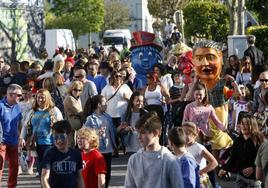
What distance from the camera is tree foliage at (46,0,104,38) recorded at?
66.5m

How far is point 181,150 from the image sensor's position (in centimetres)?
757

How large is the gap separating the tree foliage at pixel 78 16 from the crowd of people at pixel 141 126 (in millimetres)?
48698

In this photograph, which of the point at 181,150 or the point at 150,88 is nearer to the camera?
the point at 181,150

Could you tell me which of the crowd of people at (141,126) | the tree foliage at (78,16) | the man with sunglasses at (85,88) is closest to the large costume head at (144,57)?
the crowd of people at (141,126)

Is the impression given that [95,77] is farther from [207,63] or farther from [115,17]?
[115,17]

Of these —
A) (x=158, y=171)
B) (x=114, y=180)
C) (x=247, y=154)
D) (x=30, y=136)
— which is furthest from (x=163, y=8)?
(x=158, y=171)

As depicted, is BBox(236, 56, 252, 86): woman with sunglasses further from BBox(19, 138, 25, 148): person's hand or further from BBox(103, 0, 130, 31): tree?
BBox(103, 0, 130, 31): tree

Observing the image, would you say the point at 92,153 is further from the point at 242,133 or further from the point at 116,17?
the point at 116,17

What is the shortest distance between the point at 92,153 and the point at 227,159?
1934 mm

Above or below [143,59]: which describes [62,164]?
below

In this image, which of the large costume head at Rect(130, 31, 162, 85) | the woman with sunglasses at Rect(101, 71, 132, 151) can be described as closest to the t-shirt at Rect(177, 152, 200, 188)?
the woman with sunglasses at Rect(101, 71, 132, 151)

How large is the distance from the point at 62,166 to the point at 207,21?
82.8ft

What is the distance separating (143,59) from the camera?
689 inches

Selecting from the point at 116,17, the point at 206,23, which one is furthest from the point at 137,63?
the point at 116,17
